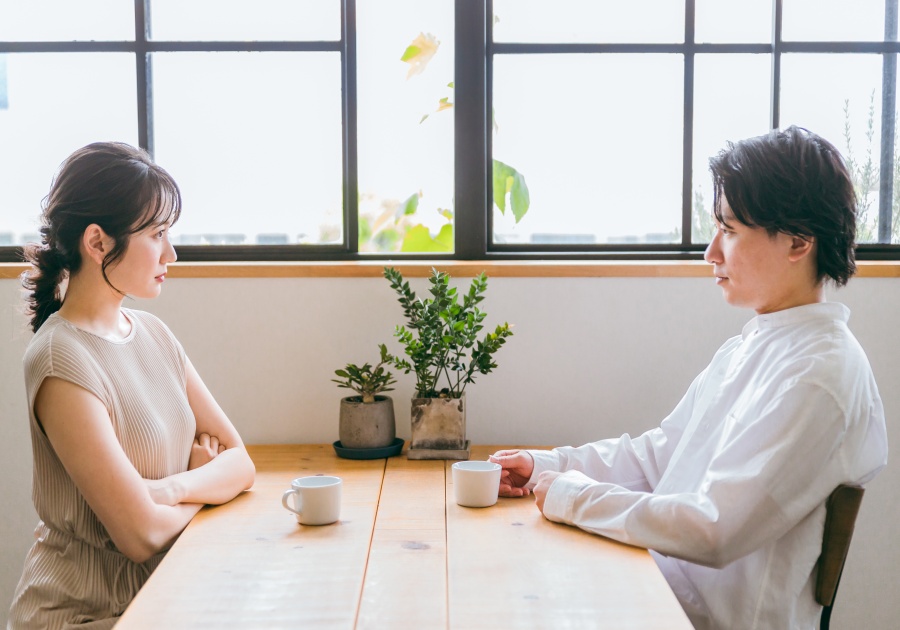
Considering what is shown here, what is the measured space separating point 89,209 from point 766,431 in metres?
1.27

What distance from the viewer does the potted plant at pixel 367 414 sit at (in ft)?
6.61

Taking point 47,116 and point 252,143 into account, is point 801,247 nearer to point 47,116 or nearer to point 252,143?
point 252,143

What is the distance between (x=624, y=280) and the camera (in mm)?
2275

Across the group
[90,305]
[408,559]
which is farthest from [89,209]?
[408,559]

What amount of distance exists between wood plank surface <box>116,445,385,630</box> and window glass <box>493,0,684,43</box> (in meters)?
1.46

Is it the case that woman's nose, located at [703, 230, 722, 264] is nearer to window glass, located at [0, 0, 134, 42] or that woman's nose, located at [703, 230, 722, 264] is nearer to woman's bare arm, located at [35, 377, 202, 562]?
woman's bare arm, located at [35, 377, 202, 562]

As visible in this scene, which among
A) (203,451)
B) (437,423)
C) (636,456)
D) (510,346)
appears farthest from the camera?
(510,346)

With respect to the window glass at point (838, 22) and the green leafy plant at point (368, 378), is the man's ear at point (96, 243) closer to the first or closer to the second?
the green leafy plant at point (368, 378)

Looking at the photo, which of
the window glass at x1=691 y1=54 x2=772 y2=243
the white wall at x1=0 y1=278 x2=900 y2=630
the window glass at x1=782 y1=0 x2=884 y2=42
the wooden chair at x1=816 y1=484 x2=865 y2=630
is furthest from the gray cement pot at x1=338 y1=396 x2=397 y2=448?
the window glass at x1=782 y1=0 x2=884 y2=42

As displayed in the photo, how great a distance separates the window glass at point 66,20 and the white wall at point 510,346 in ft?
2.49

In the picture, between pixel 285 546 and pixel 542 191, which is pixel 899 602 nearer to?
pixel 542 191

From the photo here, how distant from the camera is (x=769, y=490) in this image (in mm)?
1283

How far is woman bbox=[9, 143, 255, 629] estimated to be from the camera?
1410mm

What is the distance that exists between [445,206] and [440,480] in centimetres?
100
